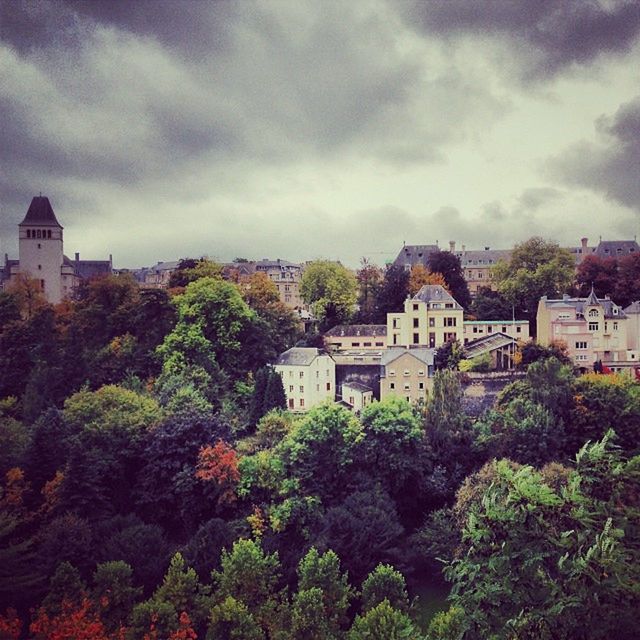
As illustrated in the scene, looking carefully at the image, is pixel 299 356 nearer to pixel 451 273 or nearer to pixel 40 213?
pixel 451 273

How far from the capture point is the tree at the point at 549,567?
1202cm

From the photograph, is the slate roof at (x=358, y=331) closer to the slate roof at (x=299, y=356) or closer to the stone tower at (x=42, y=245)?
the slate roof at (x=299, y=356)

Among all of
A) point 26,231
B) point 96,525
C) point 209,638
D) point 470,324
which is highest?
point 26,231

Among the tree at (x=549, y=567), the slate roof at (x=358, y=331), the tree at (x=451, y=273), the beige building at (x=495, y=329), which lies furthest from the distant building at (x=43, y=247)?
the tree at (x=549, y=567)

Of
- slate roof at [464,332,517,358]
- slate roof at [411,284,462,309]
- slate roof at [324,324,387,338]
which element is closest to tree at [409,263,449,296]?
slate roof at [411,284,462,309]

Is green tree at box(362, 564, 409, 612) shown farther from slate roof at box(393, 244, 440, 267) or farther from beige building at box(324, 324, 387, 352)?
slate roof at box(393, 244, 440, 267)

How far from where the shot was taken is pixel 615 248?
159ft

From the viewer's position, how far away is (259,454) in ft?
81.6

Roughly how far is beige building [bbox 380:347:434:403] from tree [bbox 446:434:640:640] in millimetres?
15120

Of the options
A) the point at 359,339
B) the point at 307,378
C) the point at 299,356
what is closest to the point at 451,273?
the point at 359,339

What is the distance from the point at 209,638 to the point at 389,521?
6.57 metres

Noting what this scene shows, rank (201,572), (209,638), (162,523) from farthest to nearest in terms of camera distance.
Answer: (162,523), (201,572), (209,638)

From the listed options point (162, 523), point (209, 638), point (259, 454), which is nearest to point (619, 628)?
point (209, 638)

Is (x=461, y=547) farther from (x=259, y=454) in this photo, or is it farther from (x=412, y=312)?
(x=412, y=312)
